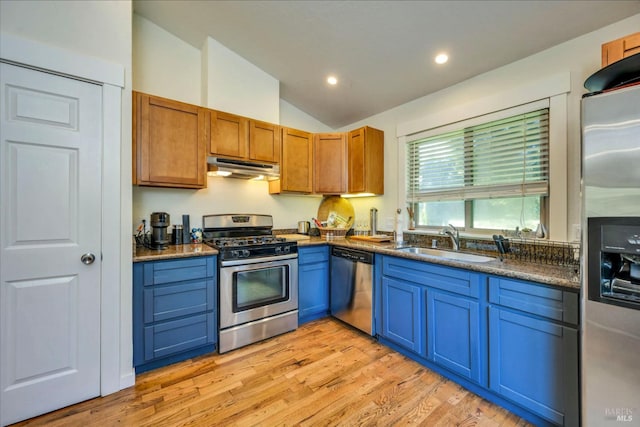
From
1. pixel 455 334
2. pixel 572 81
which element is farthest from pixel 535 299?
pixel 572 81

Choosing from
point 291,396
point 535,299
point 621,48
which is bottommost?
point 291,396

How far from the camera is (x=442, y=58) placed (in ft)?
7.48

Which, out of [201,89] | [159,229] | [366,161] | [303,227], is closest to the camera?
[159,229]

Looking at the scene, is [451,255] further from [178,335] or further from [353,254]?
[178,335]

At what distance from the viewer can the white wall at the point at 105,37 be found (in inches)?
61.5

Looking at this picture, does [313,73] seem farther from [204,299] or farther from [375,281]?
[204,299]

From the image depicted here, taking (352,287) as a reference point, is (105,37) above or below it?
above

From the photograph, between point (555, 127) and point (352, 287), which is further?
point (352, 287)

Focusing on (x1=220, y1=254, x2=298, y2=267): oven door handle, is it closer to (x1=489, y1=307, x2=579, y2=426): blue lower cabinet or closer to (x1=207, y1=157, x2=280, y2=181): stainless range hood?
(x1=207, y1=157, x2=280, y2=181): stainless range hood

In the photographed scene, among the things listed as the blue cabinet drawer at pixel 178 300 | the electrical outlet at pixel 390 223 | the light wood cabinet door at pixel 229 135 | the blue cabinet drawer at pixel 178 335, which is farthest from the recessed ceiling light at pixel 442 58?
the blue cabinet drawer at pixel 178 335

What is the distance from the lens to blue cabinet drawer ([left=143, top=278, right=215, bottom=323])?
2.01 m

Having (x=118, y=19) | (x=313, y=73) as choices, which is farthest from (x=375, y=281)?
(x=118, y=19)

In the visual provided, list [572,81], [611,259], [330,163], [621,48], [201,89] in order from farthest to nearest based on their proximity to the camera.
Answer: [330,163], [201,89], [572,81], [621,48], [611,259]

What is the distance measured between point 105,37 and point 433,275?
9.50 ft
